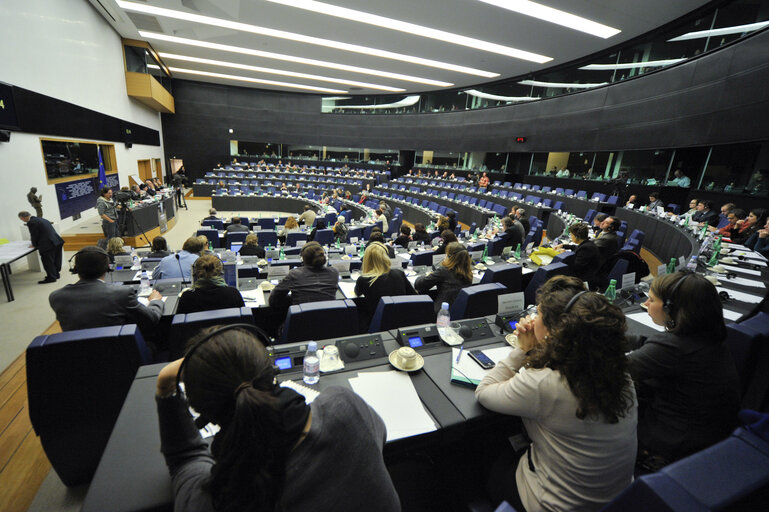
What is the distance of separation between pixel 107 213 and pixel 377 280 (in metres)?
7.60

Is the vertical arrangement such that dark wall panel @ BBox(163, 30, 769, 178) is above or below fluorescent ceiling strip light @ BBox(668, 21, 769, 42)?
below

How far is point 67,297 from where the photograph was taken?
7.17 feet

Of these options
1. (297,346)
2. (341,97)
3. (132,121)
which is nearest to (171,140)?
(132,121)

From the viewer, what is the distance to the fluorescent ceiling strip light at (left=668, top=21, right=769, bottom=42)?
641cm

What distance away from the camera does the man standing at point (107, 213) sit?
7.14 meters

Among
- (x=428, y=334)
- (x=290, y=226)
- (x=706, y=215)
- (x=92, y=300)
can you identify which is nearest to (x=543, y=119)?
(x=706, y=215)

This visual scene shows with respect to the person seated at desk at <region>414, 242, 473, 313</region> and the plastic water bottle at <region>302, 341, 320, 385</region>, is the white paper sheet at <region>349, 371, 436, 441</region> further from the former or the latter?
the person seated at desk at <region>414, 242, 473, 313</region>

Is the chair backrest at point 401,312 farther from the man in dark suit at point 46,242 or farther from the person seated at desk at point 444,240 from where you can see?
the man in dark suit at point 46,242

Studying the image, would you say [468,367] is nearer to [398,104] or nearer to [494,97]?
[494,97]

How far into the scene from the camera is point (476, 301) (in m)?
2.75

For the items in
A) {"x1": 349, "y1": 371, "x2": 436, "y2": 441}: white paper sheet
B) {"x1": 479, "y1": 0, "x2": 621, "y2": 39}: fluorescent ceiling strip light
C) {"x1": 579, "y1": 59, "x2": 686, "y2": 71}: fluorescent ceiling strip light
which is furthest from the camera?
{"x1": 579, "y1": 59, "x2": 686, "y2": 71}: fluorescent ceiling strip light

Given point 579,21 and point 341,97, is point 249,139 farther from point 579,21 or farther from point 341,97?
point 579,21

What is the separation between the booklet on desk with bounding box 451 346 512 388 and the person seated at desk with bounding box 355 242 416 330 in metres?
1.27

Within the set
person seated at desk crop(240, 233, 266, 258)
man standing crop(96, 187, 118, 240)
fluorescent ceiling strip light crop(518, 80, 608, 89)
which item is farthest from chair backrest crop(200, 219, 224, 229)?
fluorescent ceiling strip light crop(518, 80, 608, 89)
